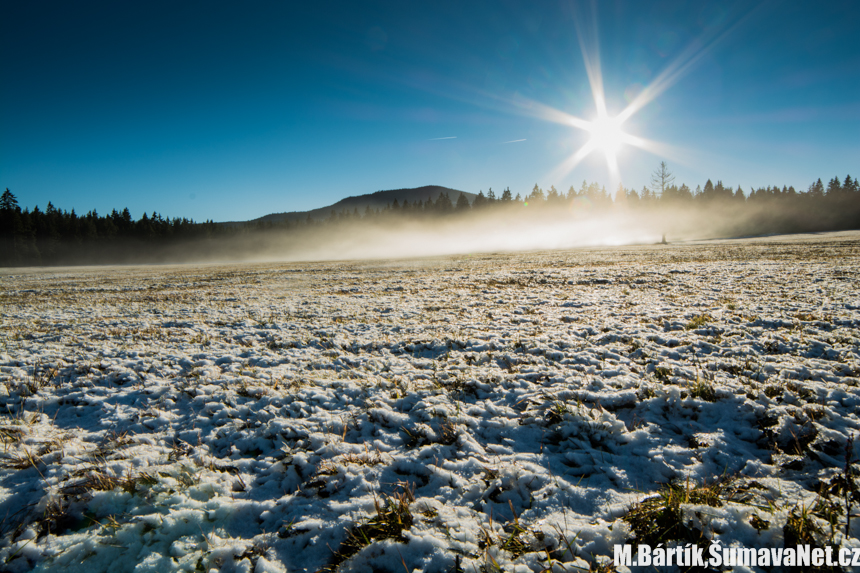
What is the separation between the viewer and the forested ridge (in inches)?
3061

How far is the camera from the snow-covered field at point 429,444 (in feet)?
8.38

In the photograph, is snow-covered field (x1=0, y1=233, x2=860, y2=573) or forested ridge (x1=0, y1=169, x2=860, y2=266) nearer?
snow-covered field (x1=0, y1=233, x2=860, y2=573)

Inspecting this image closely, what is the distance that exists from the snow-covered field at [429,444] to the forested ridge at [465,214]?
84041 millimetres

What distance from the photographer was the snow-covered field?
2555 mm

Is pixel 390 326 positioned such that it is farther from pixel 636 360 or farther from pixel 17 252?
pixel 17 252

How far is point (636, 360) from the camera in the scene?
5.89 meters

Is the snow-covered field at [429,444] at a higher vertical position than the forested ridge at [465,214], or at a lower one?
lower

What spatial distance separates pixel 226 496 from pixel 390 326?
5880mm

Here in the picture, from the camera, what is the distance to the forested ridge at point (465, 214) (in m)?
77.8

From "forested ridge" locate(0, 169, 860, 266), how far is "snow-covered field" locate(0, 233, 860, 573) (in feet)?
276

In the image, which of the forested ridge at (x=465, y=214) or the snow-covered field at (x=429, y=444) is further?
the forested ridge at (x=465, y=214)

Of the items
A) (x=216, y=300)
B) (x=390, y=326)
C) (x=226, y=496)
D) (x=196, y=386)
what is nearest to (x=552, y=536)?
(x=226, y=496)

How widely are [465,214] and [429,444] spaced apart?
96.6 m

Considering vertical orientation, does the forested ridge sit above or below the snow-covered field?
above
